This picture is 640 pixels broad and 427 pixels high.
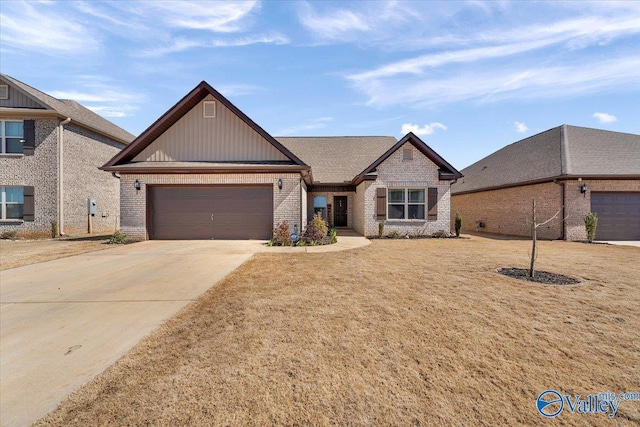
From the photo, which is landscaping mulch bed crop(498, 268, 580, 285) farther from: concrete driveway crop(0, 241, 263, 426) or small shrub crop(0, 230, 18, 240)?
small shrub crop(0, 230, 18, 240)

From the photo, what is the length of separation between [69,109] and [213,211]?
1231cm

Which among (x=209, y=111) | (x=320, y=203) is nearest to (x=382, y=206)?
(x=320, y=203)

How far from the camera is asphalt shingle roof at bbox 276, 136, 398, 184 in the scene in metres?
19.5

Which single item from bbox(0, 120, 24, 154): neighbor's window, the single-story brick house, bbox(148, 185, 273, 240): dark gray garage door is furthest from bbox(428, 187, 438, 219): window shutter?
bbox(0, 120, 24, 154): neighbor's window

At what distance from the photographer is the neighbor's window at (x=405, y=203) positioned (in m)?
14.6

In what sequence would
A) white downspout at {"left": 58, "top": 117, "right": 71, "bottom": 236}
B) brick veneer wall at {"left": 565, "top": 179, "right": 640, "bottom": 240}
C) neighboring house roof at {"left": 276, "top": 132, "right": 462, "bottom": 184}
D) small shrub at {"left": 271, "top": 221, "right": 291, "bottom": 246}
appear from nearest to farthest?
small shrub at {"left": 271, "top": 221, "right": 291, "bottom": 246} < brick veneer wall at {"left": 565, "top": 179, "right": 640, "bottom": 240} < white downspout at {"left": 58, "top": 117, "right": 71, "bottom": 236} < neighboring house roof at {"left": 276, "top": 132, "right": 462, "bottom": 184}

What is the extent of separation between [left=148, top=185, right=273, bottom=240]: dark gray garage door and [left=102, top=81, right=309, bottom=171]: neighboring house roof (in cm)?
177

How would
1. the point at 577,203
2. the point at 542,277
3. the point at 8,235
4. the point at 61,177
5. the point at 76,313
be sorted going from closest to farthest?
1. the point at 76,313
2. the point at 542,277
3. the point at 577,203
4. the point at 8,235
5. the point at 61,177

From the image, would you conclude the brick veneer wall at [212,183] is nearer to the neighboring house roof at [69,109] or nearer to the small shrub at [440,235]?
the neighboring house roof at [69,109]

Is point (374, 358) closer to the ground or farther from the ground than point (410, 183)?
closer to the ground

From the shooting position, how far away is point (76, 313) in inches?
168

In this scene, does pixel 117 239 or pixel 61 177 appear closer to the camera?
pixel 117 239

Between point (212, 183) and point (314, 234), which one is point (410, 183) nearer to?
point (314, 234)

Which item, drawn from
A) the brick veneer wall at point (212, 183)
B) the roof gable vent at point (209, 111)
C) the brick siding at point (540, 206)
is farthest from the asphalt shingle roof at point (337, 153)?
the brick siding at point (540, 206)
